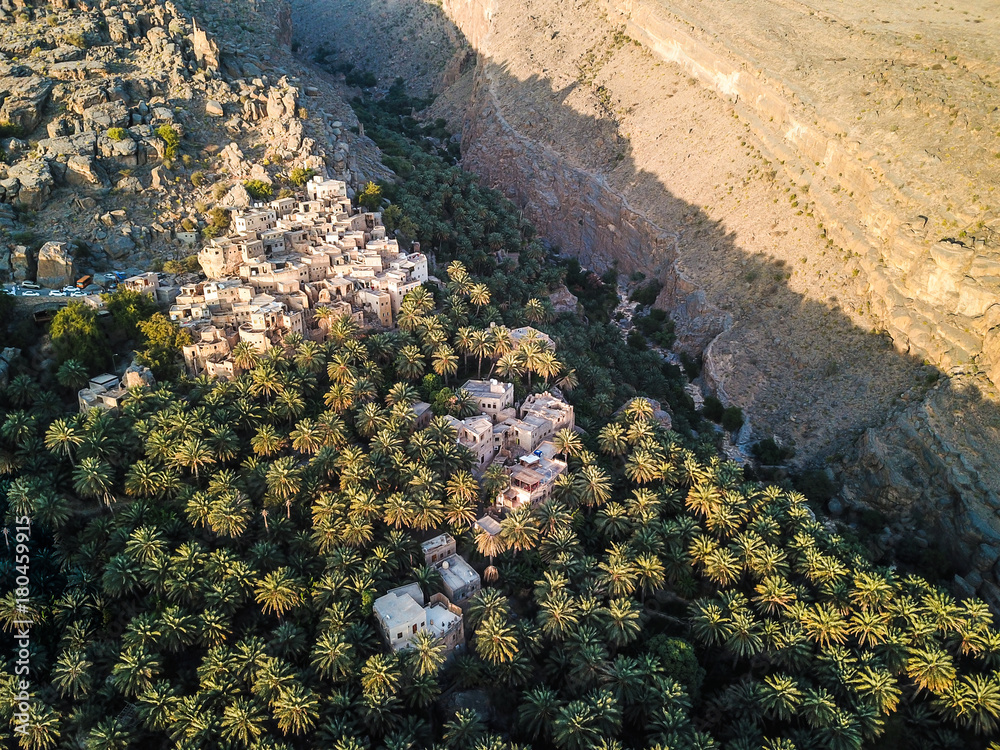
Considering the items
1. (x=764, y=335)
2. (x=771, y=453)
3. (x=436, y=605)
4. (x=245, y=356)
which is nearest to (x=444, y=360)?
(x=245, y=356)

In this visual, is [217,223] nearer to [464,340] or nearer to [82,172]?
[82,172]

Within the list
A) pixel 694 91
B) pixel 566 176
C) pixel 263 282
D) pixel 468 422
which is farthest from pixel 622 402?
pixel 694 91

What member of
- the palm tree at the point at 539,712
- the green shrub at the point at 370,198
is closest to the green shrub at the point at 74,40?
the green shrub at the point at 370,198

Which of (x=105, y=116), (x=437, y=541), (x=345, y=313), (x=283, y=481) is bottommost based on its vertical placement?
(x=105, y=116)

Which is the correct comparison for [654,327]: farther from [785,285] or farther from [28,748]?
[28,748]

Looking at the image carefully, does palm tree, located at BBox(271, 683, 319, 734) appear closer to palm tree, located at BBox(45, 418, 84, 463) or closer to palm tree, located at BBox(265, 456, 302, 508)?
palm tree, located at BBox(265, 456, 302, 508)

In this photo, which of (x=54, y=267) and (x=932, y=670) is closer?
(x=932, y=670)

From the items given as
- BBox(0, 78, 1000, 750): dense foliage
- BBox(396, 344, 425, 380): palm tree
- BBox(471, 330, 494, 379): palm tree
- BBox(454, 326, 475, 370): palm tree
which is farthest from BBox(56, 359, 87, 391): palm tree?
BBox(471, 330, 494, 379): palm tree
